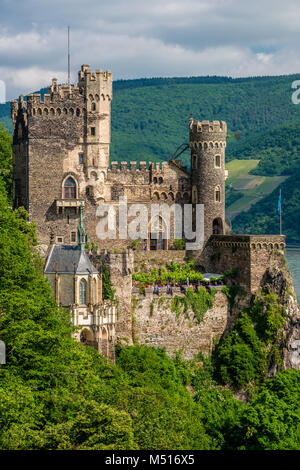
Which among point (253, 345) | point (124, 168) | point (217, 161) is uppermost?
point (217, 161)

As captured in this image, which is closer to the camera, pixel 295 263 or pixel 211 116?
pixel 295 263

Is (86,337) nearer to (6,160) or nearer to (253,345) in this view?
(253,345)

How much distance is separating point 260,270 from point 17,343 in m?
24.9

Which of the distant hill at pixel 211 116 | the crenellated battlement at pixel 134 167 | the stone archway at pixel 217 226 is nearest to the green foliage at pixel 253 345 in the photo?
the stone archway at pixel 217 226

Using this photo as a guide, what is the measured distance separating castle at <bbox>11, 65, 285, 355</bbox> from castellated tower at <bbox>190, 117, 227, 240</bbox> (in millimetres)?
70

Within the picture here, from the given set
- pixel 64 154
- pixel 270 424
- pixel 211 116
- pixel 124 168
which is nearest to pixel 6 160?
pixel 64 154

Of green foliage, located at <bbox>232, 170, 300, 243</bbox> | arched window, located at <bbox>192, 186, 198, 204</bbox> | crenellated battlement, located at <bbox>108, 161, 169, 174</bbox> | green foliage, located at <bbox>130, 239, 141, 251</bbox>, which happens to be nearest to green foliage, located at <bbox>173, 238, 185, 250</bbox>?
green foliage, located at <bbox>130, 239, 141, 251</bbox>

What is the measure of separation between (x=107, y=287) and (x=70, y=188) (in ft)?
34.6

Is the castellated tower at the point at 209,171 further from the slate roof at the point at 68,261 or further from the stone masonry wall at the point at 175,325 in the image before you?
the slate roof at the point at 68,261

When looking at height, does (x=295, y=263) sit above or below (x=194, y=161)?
below

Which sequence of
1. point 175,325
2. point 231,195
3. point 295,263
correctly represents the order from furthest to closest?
point 231,195 → point 295,263 → point 175,325

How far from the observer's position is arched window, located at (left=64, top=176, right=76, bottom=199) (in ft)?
220

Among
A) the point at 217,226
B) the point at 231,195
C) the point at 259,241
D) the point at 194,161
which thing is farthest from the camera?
the point at 231,195

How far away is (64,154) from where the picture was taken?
67.0 m
